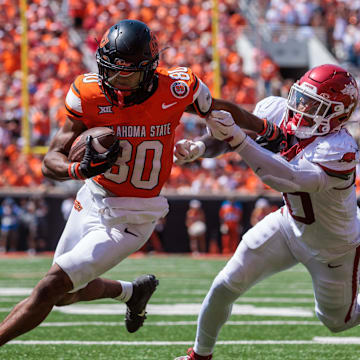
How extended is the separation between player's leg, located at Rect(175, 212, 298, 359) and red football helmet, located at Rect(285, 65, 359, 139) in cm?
52

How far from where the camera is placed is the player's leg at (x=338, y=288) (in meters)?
3.78

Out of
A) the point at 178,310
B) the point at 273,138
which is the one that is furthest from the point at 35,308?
the point at 178,310

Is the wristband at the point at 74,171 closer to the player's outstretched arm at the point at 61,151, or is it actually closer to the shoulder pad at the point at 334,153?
the player's outstretched arm at the point at 61,151

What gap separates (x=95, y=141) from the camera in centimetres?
347

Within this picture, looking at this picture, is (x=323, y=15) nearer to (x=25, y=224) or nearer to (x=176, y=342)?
(x=25, y=224)

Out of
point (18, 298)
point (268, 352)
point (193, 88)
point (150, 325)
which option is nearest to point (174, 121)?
point (193, 88)

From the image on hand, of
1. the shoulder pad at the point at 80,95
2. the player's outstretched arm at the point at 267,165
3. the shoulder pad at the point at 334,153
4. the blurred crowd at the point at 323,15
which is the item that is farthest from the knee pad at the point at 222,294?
the blurred crowd at the point at 323,15

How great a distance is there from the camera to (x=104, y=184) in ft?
Result: 12.7

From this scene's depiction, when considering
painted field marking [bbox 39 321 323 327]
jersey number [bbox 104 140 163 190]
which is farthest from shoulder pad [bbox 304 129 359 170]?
painted field marking [bbox 39 321 323 327]

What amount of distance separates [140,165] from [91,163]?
42cm

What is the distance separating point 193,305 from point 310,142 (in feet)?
9.74

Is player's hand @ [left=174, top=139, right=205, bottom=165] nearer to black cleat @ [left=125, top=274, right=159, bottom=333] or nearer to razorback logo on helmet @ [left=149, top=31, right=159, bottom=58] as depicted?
razorback logo on helmet @ [left=149, top=31, right=159, bottom=58]

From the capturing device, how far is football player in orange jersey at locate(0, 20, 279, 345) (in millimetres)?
3580

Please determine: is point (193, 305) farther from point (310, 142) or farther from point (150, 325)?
point (310, 142)
